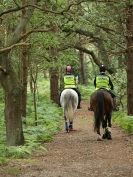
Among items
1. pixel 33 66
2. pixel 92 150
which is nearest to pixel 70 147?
pixel 92 150

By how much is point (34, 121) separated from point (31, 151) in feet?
24.5

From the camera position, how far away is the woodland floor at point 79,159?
9.36m

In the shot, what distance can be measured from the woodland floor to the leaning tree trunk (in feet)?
3.41

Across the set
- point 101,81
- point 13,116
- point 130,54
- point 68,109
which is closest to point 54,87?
point 130,54

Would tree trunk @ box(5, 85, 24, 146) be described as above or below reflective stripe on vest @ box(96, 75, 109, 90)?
below

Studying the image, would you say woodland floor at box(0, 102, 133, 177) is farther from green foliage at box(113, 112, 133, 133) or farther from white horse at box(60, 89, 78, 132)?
white horse at box(60, 89, 78, 132)

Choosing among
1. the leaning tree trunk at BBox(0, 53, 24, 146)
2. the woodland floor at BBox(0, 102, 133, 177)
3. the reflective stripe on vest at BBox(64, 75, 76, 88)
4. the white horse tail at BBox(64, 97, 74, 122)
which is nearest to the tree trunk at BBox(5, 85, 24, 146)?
the leaning tree trunk at BBox(0, 53, 24, 146)

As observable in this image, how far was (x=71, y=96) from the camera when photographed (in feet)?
57.6

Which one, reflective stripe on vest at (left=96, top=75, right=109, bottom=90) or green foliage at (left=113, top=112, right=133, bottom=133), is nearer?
reflective stripe on vest at (left=96, top=75, right=109, bottom=90)

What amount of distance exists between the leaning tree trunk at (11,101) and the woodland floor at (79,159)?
3.41ft

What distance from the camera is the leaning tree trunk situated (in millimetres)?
12219

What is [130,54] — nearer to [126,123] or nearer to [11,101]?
[126,123]

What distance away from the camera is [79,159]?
444 inches

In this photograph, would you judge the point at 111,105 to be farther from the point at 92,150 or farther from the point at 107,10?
the point at 107,10
